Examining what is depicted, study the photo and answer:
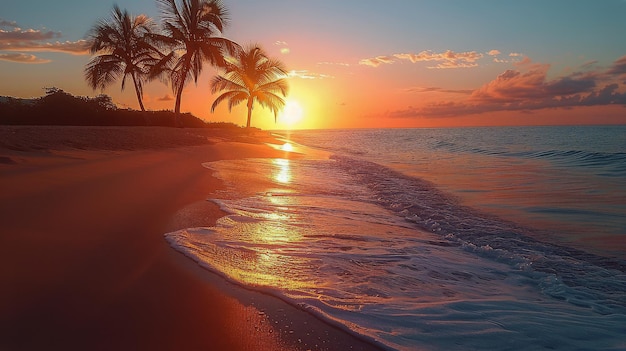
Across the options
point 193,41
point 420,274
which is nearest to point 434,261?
point 420,274

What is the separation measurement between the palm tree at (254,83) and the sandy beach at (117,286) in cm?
2736

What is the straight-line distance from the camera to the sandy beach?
2031mm

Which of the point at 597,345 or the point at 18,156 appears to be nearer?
the point at 597,345

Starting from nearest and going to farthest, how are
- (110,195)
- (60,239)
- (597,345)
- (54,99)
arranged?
(597,345) < (60,239) < (110,195) < (54,99)

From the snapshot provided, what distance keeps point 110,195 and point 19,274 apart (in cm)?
285

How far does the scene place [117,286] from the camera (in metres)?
2.60

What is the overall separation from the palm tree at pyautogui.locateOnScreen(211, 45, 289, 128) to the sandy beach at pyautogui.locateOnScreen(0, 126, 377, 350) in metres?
27.4

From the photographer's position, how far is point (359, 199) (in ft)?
23.9

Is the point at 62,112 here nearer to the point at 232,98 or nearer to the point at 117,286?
the point at 232,98

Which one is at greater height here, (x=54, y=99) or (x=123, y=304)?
(x=54, y=99)

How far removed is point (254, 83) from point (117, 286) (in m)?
31.3

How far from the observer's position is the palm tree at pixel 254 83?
31891 mm

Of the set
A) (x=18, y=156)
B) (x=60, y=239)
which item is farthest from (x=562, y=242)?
(x=18, y=156)

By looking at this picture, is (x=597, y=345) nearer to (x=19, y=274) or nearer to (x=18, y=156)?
(x=19, y=274)
